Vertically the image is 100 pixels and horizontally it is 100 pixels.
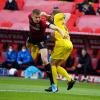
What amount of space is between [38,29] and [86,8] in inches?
426

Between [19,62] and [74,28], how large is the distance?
2769mm

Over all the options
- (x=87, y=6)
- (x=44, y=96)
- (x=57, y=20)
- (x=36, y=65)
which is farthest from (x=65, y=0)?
(x=44, y=96)

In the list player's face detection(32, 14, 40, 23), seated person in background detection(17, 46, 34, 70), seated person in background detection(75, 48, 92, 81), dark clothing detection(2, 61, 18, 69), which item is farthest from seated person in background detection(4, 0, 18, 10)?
player's face detection(32, 14, 40, 23)

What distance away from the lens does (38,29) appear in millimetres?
14430

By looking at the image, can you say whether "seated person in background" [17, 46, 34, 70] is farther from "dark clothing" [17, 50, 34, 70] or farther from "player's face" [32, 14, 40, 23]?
"player's face" [32, 14, 40, 23]

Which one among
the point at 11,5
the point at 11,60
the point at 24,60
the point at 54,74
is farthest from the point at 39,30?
the point at 11,5

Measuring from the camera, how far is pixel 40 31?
14.5 metres

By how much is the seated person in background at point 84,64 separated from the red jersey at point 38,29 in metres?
8.81

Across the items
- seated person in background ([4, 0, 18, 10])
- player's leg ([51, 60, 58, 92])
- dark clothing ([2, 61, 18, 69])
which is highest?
player's leg ([51, 60, 58, 92])

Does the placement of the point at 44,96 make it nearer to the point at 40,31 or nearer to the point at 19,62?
the point at 40,31

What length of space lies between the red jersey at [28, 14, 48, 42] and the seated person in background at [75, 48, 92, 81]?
8.81 m

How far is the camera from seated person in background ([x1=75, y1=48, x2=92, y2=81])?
76.4ft

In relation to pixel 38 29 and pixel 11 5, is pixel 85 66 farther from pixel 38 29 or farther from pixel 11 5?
pixel 38 29

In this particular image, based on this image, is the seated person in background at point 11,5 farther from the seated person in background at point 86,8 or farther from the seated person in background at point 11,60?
the seated person in background at point 86,8
